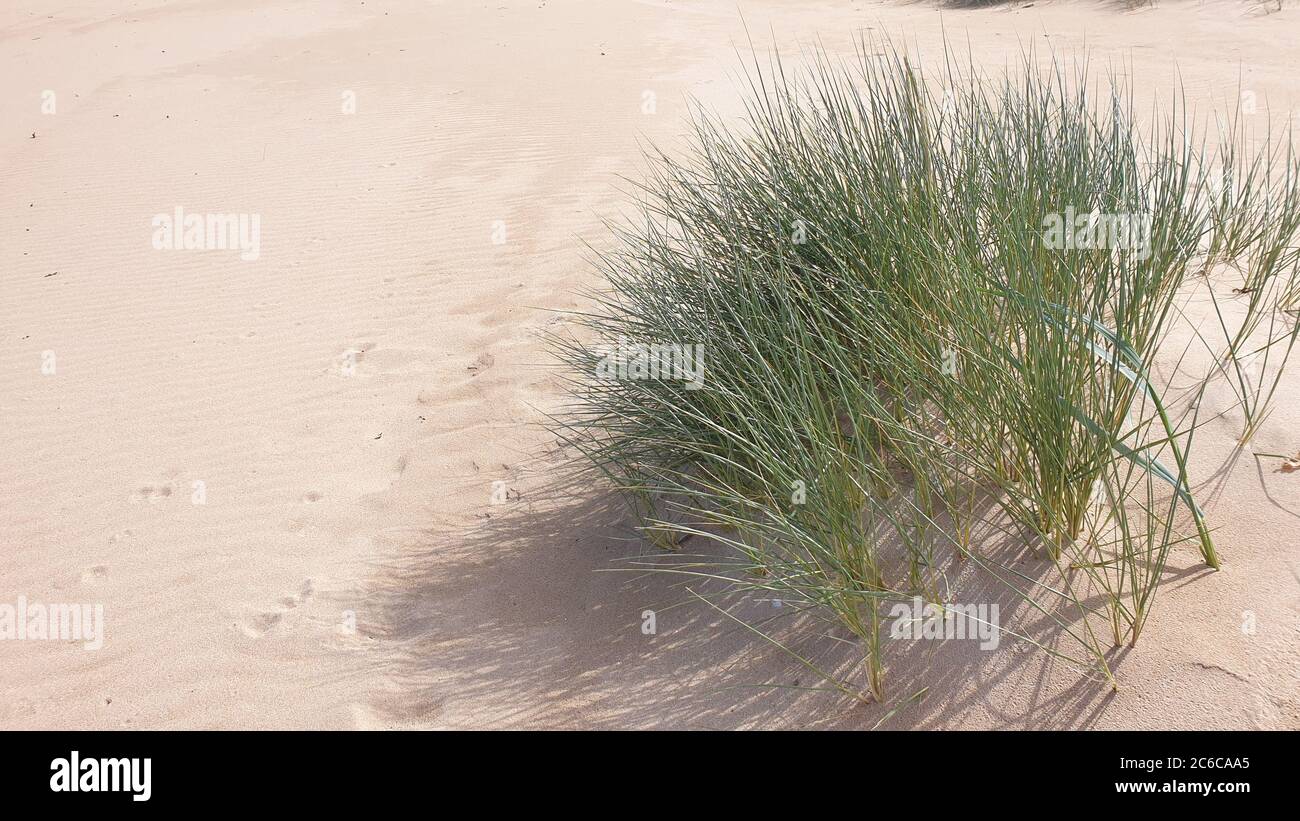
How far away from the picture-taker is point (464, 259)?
20.3 feet

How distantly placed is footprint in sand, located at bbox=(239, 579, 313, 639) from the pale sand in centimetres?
1

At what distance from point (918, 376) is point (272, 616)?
7.08 feet

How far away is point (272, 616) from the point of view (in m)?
3.17

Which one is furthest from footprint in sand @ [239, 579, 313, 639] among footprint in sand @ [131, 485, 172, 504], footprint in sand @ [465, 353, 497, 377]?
footprint in sand @ [465, 353, 497, 377]

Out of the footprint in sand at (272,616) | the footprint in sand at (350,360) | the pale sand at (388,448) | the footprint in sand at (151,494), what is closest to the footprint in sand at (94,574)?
the pale sand at (388,448)

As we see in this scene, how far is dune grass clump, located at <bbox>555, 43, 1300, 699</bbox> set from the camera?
7.39ft

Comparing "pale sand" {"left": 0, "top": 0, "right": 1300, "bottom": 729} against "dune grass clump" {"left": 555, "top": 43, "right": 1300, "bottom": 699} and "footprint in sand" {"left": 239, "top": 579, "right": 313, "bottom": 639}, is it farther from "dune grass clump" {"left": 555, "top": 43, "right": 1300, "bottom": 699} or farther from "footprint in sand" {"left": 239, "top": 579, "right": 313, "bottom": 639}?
"dune grass clump" {"left": 555, "top": 43, "right": 1300, "bottom": 699}

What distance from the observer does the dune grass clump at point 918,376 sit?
2252 millimetres

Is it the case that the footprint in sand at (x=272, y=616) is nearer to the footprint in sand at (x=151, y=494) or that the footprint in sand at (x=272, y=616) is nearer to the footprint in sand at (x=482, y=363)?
the footprint in sand at (x=151, y=494)

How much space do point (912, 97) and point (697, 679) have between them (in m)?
2.04

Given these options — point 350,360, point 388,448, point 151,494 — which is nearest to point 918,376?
point 388,448

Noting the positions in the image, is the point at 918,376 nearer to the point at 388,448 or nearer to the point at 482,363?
the point at 388,448

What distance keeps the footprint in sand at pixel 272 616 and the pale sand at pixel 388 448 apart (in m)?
0.01
